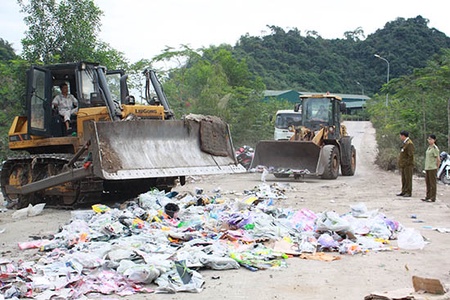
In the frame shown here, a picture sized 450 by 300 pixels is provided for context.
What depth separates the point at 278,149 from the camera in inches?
736

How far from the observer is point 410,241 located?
8508 millimetres

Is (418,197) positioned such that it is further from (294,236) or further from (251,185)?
(294,236)

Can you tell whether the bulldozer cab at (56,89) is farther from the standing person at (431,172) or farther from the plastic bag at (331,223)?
the standing person at (431,172)

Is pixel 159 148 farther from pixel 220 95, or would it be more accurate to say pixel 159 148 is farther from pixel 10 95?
pixel 220 95

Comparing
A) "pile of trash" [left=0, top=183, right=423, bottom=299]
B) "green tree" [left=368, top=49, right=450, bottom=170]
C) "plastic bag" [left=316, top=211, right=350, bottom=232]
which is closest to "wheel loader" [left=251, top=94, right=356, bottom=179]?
"green tree" [left=368, top=49, right=450, bottom=170]

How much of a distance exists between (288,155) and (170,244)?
10.9m

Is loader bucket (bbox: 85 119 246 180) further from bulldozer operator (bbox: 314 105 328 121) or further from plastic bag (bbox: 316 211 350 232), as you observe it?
bulldozer operator (bbox: 314 105 328 121)

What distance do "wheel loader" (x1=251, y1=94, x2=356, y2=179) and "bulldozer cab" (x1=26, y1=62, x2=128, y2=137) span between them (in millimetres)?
7007

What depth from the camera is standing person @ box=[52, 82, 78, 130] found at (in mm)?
12672

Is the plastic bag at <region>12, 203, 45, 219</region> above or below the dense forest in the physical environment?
below

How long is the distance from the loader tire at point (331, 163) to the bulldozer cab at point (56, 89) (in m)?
8.05

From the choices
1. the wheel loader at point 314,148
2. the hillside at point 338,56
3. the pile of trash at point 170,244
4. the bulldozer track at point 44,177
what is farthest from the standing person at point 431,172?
the hillside at point 338,56

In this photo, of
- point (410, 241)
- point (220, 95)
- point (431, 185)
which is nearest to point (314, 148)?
point (431, 185)

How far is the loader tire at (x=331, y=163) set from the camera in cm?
1872
